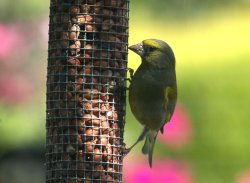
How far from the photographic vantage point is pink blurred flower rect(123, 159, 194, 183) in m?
7.55

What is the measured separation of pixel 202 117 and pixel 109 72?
0.64 m

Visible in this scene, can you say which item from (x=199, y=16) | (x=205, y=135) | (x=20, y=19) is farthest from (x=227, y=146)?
(x=20, y=19)

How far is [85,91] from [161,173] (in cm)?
55

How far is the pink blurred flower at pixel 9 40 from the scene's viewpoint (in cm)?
796

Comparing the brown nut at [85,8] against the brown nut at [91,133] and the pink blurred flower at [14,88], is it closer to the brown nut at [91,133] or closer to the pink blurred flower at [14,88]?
the brown nut at [91,133]

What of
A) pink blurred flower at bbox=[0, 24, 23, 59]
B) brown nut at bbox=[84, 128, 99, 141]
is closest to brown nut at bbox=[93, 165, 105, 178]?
brown nut at bbox=[84, 128, 99, 141]

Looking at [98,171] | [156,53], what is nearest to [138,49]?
[156,53]

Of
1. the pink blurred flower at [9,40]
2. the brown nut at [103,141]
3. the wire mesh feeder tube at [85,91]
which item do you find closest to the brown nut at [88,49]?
the wire mesh feeder tube at [85,91]

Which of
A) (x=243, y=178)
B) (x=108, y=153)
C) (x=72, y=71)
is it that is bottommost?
(x=243, y=178)

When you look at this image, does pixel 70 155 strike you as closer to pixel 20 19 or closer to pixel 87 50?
pixel 87 50

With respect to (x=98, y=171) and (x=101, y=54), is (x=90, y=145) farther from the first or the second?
(x=101, y=54)

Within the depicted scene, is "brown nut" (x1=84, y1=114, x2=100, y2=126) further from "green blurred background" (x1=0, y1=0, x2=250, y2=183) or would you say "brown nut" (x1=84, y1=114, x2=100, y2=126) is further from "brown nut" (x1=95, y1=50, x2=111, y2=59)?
"green blurred background" (x1=0, y1=0, x2=250, y2=183)

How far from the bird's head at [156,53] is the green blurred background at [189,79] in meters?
0.15

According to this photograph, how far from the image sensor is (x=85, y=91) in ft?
24.0
